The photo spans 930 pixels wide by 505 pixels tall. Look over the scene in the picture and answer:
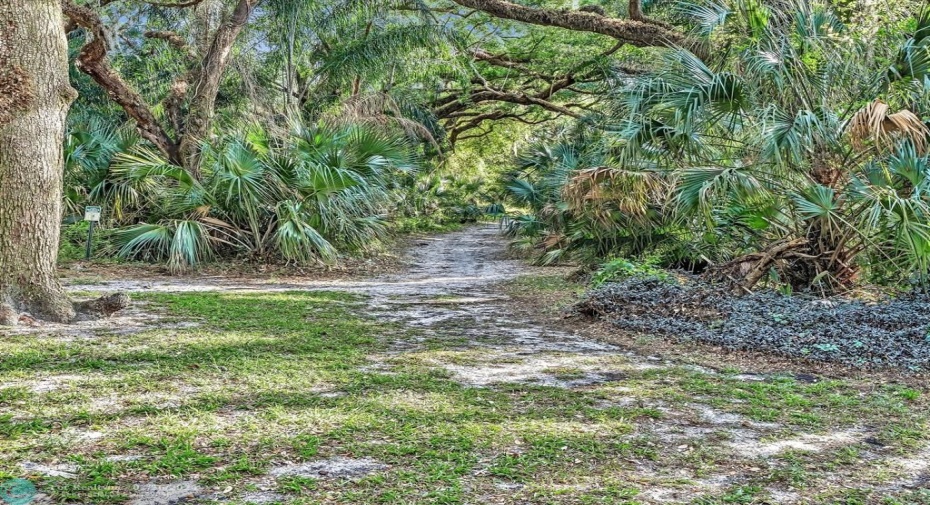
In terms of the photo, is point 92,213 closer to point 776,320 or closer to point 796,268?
point 776,320

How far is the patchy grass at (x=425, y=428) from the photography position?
2.47 m

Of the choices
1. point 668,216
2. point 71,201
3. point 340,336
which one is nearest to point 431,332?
point 340,336

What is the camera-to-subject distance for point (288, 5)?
1195 cm

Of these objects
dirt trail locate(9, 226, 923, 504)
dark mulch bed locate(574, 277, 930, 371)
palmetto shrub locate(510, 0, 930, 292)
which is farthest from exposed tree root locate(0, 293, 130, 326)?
palmetto shrub locate(510, 0, 930, 292)

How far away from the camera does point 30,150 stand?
503cm

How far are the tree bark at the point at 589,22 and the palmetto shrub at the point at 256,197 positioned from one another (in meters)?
2.62

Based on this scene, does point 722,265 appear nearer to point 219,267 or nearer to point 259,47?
point 219,267

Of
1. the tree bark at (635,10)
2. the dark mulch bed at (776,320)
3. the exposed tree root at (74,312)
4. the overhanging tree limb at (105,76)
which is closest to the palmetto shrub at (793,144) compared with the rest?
the dark mulch bed at (776,320)

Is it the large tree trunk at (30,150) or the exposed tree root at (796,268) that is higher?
the large tree trunk at (30,150)

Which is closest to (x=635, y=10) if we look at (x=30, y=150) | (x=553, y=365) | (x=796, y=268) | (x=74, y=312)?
(x=796, y=268)

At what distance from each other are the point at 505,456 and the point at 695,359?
256 centimetres

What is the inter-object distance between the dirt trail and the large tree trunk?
0.39 metres

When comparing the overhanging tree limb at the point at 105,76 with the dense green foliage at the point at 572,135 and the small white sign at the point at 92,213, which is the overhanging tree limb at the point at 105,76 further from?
the small white sign at the point at 92,213

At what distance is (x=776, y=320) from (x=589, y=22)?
6285 millimetres
